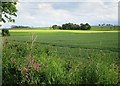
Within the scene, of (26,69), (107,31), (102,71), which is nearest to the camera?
(102,71)

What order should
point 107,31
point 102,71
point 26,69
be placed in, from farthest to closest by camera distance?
1. point 107,31
2. point 26,69
3. point 102,71

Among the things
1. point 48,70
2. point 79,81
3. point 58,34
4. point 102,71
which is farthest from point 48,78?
point 58,34

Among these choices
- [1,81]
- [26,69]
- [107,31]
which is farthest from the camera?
[107,31]

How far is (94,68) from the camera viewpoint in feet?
26.6

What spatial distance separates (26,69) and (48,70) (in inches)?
24.9

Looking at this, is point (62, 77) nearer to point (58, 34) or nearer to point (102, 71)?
point (102, 71)

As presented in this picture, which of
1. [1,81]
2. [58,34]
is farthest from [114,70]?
[58,34]

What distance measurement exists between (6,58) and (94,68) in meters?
3.07

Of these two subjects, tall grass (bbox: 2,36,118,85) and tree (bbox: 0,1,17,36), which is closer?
tall grass (bbox: 2,36,118,85)

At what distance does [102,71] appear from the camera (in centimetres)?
799

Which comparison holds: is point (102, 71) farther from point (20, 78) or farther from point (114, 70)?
point (20, 78)

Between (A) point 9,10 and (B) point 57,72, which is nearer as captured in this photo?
(B) point 57,72

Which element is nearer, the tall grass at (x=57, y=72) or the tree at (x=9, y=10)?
the tall grass at (x=57, y=72)

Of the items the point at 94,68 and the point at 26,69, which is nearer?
the point at 94,68
